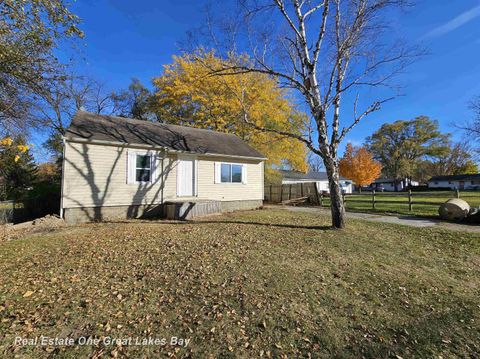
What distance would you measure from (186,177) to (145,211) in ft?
8.49

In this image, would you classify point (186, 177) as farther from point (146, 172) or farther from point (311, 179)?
point (311, 179)

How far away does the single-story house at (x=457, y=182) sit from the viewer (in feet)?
172

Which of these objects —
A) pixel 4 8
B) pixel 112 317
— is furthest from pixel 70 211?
pixel 112 317

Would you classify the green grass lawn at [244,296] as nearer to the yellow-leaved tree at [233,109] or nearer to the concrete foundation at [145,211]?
the concrete foundation at [145,211]

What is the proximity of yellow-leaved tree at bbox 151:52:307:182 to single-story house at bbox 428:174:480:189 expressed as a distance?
50.3m

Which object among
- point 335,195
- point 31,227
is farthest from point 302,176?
point 31,227

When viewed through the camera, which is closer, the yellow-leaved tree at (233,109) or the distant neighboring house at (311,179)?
the yellow-leaved tree at (233,109)

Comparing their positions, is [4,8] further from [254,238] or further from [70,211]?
[254,238]

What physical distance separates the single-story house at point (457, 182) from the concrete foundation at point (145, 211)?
6099 centimetres

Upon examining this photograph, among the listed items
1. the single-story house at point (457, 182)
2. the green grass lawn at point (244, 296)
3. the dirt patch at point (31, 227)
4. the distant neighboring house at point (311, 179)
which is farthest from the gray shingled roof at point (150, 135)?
the single-story house at point (457, 182)

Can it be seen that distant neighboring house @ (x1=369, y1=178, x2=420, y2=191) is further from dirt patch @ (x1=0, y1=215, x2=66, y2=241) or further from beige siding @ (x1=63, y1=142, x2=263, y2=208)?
dirt patch @ (x1=0, y1=215, x2=66, y2=241)

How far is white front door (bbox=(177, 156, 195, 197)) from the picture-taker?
40.8 ft

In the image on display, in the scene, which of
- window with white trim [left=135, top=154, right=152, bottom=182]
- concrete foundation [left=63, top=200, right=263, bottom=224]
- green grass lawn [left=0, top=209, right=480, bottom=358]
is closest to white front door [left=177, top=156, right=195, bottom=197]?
concrete foundation [left=63, top=200, right=263, bottom=224]

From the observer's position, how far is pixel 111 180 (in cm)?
1057
